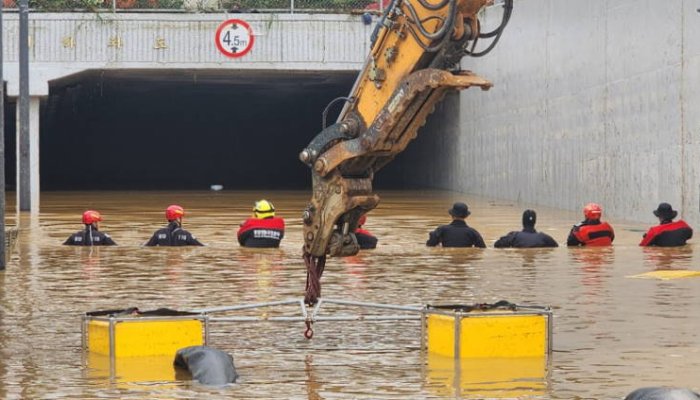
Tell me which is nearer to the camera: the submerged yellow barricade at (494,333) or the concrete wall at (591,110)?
the submerged yellow barricade at (494,333)

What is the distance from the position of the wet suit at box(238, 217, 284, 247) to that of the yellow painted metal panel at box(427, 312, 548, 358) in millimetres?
12072

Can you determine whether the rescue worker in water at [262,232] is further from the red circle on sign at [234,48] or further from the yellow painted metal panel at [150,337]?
the red circle on sign at [234,48]

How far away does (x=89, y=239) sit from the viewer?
2530 cm

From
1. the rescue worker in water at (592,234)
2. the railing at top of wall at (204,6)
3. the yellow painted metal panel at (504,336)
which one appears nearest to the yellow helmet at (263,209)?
the rescue worker in water at (592,234)

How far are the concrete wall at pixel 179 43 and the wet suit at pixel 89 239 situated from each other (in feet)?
57.7

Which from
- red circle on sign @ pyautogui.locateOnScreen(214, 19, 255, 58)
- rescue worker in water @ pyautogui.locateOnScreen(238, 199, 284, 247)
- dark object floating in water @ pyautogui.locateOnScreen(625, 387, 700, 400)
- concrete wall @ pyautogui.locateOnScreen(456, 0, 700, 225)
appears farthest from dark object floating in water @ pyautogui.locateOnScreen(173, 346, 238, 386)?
red circle on sign @ pyautogui.locateOnScreen(214, 19, 255, 58)

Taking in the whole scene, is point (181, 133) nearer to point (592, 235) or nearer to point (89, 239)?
point (89, 239)

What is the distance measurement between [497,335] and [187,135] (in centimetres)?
5533

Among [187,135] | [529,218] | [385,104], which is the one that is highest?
[187,135]

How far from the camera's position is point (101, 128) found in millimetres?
63625

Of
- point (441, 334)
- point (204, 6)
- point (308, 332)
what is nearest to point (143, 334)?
point (308, 332)

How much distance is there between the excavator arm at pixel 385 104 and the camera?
488 inches

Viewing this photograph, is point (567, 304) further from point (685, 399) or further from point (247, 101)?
point (247, 101)

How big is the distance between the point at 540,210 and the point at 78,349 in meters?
24.9
